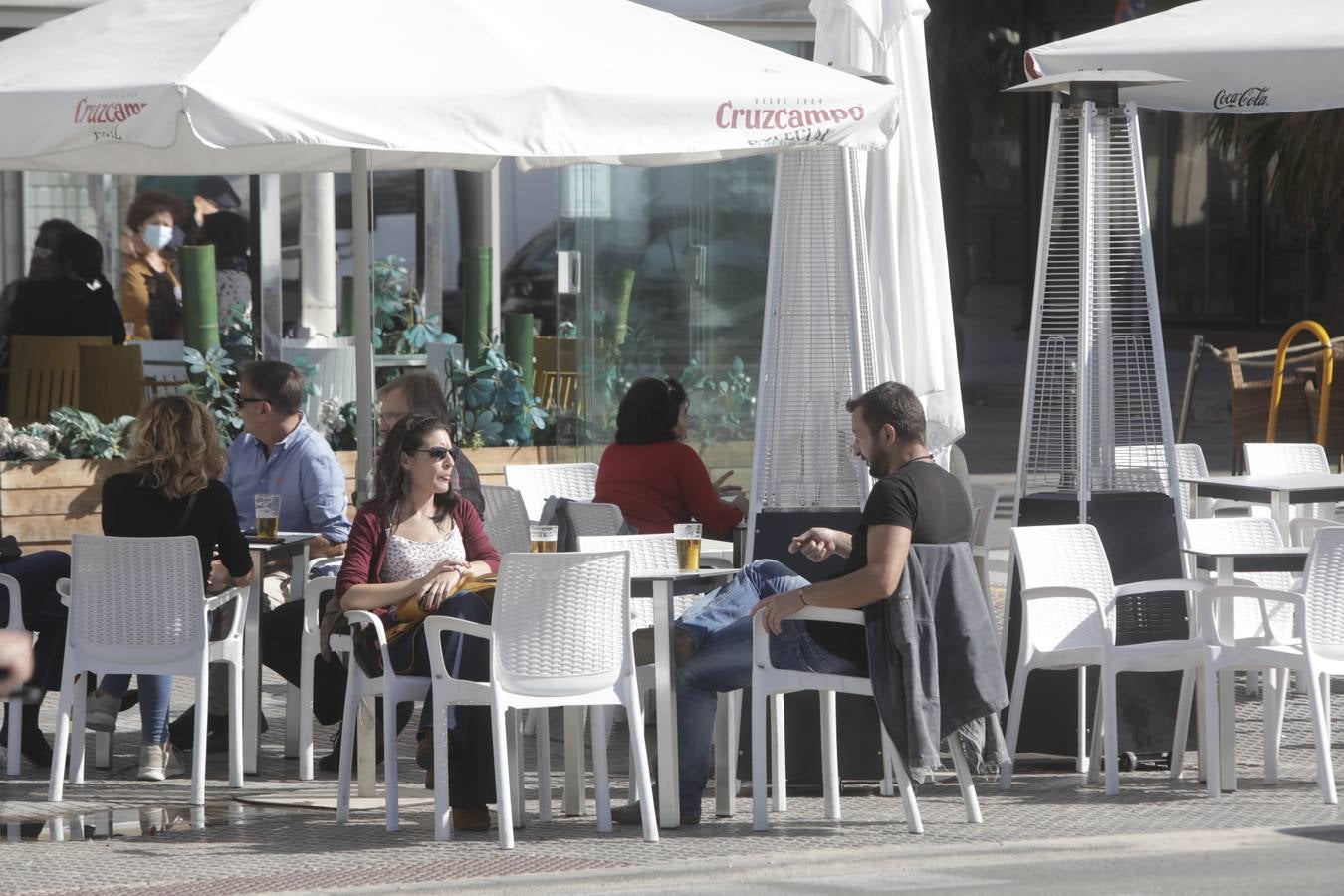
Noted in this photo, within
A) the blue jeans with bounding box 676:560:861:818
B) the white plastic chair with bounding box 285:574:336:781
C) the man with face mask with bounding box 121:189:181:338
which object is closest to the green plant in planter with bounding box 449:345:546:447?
the man with face mask with bounding box 121:189:181:338

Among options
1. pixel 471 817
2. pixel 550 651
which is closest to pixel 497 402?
pixel 471 817

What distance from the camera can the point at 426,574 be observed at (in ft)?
21.9

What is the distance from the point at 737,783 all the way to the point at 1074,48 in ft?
10.2

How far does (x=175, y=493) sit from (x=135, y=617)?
52cm

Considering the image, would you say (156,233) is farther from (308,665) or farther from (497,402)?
(308,665)

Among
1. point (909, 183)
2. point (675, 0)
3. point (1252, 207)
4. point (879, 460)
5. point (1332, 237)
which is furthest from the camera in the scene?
point (1252, 207)

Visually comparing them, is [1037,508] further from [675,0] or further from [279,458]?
[675,0]

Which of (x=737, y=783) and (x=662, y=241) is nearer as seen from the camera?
(x=737, y=783)

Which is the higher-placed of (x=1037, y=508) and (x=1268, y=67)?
(x=1268, y=67)

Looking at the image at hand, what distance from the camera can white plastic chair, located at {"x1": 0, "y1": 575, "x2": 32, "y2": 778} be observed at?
718 cm

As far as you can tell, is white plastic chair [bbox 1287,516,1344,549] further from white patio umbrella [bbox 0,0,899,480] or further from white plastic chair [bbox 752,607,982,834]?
white plastic chair [bbox 752,607,982,834]

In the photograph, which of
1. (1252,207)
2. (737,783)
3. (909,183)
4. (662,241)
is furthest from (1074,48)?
(1252,207)

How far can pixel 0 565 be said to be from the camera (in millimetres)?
7457

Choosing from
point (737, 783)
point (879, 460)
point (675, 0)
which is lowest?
point (737, 783)
